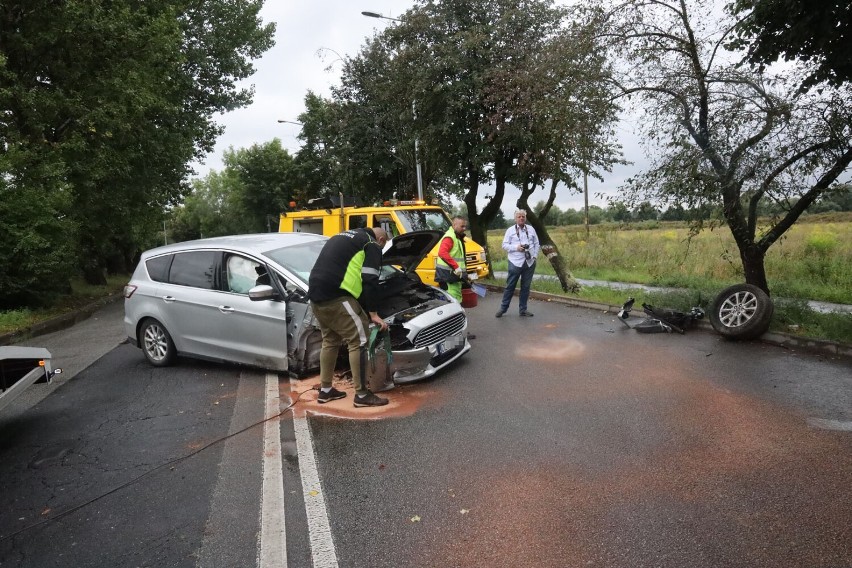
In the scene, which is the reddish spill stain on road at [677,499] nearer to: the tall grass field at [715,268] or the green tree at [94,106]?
the tall grass field at [715,268]

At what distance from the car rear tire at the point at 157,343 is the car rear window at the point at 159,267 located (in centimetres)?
56

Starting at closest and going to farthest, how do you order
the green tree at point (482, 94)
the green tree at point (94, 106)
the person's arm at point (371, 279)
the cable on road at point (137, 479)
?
1. the cable on road at point (137, 479)
2. the person's arm at point (371, 279)
3. the green tree at point (482, 94)
4. the green tree at point (94, 106)

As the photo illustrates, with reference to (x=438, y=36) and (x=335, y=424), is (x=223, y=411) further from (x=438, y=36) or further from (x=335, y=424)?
(x=438, y=36)

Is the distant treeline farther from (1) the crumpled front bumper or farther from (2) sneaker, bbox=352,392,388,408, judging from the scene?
(2) sneaker, bbox=352,392,388,408

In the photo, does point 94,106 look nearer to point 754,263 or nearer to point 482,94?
point 482,94

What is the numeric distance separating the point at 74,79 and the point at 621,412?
15.3 meters

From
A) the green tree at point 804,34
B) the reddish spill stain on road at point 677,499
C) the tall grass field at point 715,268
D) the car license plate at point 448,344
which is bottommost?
the reddish spill stain on road at point 677,499

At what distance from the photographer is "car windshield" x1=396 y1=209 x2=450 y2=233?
12.1 metres

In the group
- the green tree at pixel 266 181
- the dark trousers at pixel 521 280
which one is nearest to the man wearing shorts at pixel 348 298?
the dark trousers at pixel 521 280

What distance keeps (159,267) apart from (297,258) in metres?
2.10

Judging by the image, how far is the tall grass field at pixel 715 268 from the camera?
8.47 meters

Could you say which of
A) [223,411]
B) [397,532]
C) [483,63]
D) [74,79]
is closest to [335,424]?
[223,411]

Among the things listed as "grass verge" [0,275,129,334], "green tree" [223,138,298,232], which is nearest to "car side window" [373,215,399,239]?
"grass verge" [0,275,129,334]

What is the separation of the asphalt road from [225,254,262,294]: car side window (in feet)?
3.65
